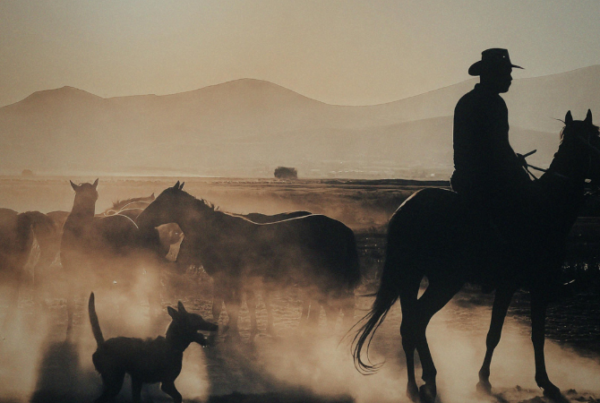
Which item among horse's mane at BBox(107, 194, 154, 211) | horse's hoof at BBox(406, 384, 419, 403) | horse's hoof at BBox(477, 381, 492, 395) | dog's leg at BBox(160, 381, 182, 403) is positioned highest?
horse's mane at BBox(107, 194, 154, 211)

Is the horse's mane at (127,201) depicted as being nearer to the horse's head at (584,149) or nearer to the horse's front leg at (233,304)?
the horse's front leg at (233,304)

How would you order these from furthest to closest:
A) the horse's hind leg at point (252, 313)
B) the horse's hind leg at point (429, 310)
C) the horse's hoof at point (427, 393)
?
the horse's hind leg at point (252, 313) → the horse's hind leg at point (429, 310) → the horse's hoof at point (427, 393)

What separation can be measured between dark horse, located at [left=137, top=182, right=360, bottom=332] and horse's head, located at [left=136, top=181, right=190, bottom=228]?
0.05 ft

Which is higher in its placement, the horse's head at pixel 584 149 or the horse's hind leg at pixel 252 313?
the horse's head at pixel 584 149

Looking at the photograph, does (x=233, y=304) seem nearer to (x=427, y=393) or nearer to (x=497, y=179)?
(x=427, y=393)

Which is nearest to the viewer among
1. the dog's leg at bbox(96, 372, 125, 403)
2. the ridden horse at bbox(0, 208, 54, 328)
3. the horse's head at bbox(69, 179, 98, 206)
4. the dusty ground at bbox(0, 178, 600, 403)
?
the dog's leg at bbox(96, 372, 125, 403)

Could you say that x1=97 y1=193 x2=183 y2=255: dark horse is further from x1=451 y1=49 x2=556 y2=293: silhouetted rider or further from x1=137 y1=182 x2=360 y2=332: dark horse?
x1=451 y1=49 x2=556 y2=293: silhouetted rider

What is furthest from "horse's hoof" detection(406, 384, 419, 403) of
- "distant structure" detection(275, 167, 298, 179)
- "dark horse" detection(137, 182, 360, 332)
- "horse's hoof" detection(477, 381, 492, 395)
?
"distant structure" detection(275, 167, 298, 179)

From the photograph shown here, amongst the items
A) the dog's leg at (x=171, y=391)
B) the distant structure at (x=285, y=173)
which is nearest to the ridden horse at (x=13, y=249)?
the dog's leg at (x=171, y=391)

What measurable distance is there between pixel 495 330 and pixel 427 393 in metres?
1.27

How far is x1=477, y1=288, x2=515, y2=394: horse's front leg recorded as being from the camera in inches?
273

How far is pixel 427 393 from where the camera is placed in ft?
21.0

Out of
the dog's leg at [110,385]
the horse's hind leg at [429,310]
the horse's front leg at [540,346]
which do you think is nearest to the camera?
the dog's leg at [110,385]

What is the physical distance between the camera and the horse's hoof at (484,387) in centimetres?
683
